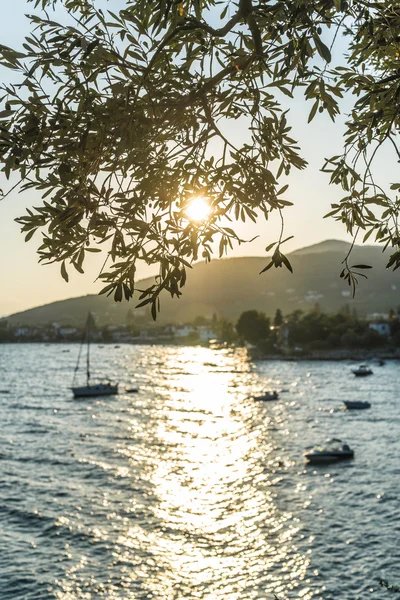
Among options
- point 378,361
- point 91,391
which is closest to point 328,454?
point 91,391

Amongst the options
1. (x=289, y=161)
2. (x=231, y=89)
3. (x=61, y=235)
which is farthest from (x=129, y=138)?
(x=289, y=161)

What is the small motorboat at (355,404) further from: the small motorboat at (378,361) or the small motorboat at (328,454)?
the small motorboat at (378,361)

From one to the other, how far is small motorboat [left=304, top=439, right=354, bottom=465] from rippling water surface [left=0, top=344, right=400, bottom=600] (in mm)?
1047

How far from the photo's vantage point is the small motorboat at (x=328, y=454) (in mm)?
52219

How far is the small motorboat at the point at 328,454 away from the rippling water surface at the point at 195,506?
3.44 ft

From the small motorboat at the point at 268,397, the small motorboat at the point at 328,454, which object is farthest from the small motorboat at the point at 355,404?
the small motorboat at the point at 328,454

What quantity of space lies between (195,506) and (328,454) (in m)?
15.5

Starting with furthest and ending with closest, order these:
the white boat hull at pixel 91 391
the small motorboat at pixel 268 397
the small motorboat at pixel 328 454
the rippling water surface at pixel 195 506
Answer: the white boat hull at pixel 91 391 < the small motorboat at pixel 268 397 < the small motorboat at pixel 328 454 < the rippling water surface at pixel 195 506

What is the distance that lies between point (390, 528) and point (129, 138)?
34.7m

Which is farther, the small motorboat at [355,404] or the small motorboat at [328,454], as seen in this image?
the small motorboat at [355,404]

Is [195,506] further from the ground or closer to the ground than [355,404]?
closer to the ground

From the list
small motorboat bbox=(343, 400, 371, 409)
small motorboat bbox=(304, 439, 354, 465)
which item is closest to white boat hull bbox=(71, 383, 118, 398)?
small motorboat bbox=(343, 400, 371, 409)

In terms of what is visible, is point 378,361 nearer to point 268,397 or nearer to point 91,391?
point 268,397

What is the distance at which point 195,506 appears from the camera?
41.8 m
